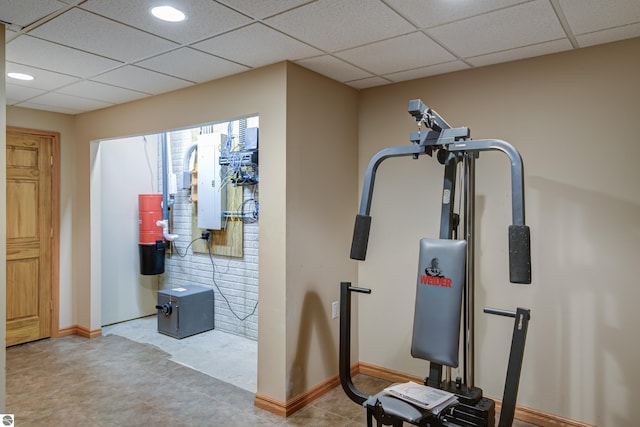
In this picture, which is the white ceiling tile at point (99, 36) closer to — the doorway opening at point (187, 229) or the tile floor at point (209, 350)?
the doorway opening at point (187, 229)

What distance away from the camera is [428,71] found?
10.3 ft

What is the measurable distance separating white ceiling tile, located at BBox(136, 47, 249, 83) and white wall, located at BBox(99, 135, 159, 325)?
6.83ft

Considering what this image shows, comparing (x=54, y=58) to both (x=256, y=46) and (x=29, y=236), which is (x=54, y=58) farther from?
(x=29, y=236)

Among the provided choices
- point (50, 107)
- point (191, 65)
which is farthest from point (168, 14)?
point (50, 107)

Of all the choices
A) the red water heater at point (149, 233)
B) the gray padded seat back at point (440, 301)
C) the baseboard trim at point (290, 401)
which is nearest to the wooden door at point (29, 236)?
the red water heater at point (149, 233)

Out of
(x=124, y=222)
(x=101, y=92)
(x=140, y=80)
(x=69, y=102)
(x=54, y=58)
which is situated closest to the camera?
(x=54, y=58)

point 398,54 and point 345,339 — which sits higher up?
point 398,54

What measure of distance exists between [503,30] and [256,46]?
1.40 metres

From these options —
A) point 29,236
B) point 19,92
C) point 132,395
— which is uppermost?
point 19,92

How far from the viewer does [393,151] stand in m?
2.44

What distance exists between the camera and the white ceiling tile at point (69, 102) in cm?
395

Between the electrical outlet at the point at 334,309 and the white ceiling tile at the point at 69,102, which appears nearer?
the electrical outlet at the point at 334,309

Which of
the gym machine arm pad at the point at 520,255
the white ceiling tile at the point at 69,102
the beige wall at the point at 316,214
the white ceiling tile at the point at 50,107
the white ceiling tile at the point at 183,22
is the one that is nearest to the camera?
the gym machine arm pad at the point at 520,255

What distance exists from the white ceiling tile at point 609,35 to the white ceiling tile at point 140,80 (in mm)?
2722
